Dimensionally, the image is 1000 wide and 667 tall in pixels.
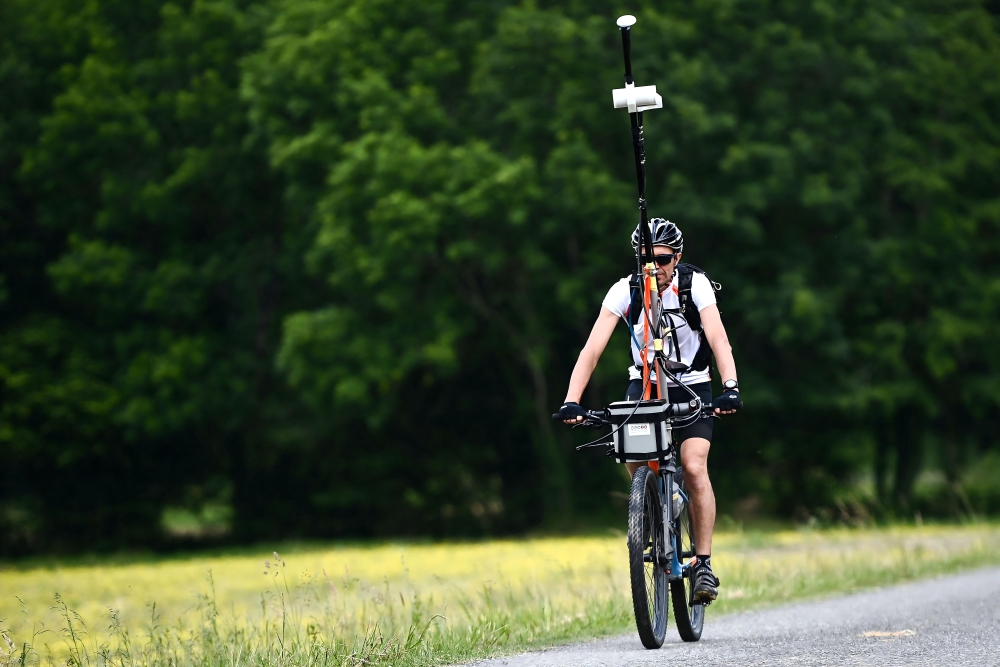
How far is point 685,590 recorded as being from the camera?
713cm

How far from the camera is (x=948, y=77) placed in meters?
26.6

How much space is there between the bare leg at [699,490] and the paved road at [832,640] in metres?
0.50

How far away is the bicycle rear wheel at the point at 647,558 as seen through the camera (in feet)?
21.7

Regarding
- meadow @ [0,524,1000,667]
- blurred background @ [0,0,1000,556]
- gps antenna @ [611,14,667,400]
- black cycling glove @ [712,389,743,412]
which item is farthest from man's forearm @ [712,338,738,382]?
blurred background @ [0,0,1000,556]

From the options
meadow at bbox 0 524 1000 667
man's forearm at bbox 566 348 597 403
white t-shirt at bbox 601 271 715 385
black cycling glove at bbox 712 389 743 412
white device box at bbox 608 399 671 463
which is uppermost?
white t-shirt at bbox 601 271 715 385

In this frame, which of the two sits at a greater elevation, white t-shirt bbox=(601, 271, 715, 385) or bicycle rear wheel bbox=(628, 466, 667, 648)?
white t-shirt bbox=(601, 271, 715, 385)

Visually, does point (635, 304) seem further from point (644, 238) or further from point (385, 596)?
point (385, 596)

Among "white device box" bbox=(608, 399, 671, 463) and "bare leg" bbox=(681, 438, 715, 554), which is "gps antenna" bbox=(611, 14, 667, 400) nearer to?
A: "white device box" bbox=(608, 399, 671, 463)

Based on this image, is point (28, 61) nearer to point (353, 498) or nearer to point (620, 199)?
point (353, 498)

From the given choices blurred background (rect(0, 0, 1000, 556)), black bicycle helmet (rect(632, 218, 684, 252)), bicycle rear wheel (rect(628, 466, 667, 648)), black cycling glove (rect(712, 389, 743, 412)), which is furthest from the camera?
blurred background (rect(0, 0, 1000, 556))

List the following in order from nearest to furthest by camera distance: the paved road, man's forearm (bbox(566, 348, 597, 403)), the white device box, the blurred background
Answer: the paved road, the white device box, man's forearm (bbox(566, 348, 597, 403)), the blurred background

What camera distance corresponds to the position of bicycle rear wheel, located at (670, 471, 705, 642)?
7105 millimetres

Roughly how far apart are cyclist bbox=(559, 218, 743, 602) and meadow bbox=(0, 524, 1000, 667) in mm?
957

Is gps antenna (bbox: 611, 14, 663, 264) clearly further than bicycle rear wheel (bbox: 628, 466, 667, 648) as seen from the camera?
Yes
